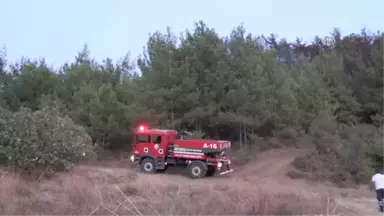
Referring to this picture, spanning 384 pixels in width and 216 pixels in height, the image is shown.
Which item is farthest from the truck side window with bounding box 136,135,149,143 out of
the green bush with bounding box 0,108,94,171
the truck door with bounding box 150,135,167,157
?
the green bush with bounding box 0,108,94,171

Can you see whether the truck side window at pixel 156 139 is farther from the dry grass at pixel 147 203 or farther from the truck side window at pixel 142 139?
the dry grass at pixel 147 203

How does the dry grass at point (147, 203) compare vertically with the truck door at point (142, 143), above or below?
below

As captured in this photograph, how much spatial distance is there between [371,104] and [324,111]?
7.42 metres

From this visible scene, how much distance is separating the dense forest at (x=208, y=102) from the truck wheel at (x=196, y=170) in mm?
4363

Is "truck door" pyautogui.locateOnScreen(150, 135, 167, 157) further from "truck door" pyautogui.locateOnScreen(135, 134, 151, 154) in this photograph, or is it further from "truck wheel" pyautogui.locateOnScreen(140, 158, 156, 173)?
"truck wheel" pyautogui.locateOnScreen(140, 158, 156, 173)

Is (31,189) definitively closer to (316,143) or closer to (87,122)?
(316,143)

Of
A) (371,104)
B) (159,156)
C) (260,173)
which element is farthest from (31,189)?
(371,104)

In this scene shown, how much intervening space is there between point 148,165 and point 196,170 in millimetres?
2493

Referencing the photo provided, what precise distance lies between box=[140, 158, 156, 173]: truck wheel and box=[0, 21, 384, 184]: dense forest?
8.99 ft

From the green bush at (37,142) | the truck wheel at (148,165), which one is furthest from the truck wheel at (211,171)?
the green bush at (37,142)

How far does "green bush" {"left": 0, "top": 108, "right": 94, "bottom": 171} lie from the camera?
20672 millimetres

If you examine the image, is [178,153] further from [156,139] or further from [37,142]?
[37,142]

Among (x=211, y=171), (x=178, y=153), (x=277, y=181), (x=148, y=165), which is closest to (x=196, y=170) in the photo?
(x=211, y=171)

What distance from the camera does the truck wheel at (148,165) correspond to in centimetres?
2595
